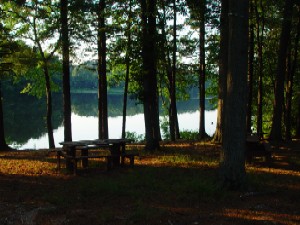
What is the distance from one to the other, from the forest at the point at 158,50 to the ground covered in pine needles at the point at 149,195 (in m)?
0.97

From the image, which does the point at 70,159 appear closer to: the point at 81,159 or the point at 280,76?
the point at 81,159

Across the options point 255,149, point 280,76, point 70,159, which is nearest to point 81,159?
Result: point 70,159

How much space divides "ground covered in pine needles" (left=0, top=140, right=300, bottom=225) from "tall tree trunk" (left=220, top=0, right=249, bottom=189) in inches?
18.2

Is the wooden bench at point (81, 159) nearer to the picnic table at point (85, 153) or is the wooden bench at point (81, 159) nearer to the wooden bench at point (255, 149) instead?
the picnic table at point (85, 153)

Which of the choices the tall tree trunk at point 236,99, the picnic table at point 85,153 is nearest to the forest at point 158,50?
the tall tree trunk at point 236,99

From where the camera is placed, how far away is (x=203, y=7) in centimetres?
1547

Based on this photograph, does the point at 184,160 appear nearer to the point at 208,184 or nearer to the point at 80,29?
the point at 208,184

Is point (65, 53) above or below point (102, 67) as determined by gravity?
above

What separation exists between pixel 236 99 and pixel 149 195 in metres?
3.03

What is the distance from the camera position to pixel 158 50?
44.1 feet

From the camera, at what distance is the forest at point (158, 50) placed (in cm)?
827

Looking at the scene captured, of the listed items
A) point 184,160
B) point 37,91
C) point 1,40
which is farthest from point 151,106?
point 37,91

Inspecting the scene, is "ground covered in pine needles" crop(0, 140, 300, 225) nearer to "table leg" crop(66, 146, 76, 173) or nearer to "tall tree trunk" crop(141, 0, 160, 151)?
"table leg" crop(66, 146, 76, 173)

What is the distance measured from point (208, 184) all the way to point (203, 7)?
947 cm
